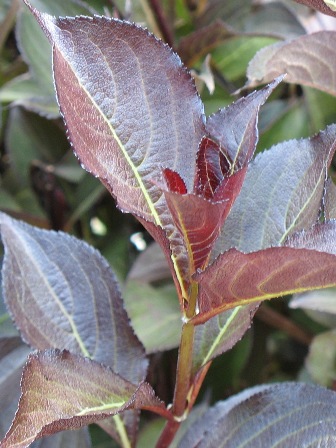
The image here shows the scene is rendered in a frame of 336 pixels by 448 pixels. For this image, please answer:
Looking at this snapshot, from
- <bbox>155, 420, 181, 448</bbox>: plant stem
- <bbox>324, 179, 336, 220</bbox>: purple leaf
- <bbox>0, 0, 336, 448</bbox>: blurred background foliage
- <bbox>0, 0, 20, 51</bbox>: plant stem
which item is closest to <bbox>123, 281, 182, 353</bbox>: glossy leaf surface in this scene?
<bbox>0, 0, 336, 448</bbox>: blurred background foliage

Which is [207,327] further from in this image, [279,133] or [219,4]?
[219,4]

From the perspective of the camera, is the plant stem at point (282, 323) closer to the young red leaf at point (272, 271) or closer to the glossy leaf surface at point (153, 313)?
the glossy leaf surface at point (153, 313)

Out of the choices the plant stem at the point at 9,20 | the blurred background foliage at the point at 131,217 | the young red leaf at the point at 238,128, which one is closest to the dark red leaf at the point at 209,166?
the young red leaf at the point at 238,128

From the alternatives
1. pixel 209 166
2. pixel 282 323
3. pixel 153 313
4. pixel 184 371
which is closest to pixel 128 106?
pixel 209 166

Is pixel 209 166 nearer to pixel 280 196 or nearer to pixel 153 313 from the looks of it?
pixel 280 196

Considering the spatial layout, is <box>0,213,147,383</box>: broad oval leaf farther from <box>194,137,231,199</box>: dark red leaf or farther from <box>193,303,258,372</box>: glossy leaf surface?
<box>194,137,231,199</box>: dark red leaf

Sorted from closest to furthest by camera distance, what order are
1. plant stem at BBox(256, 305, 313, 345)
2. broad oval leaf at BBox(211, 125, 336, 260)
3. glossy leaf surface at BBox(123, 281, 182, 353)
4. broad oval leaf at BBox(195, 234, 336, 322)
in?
1. broad oval leaf at BBox(195, 234, 336, 322)
2. broad oval leaf at BBox(211, 125, 336, 260)
3. glossy leaf surface at BBox(123, 281, 182, 353)
4. plant stem at BBox(256, 305, 313, 345)

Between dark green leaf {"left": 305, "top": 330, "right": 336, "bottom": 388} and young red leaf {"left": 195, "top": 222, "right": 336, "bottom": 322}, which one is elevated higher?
young red leaf {"left": 195, "top": 222, "right": 336, "bottom": 322}
